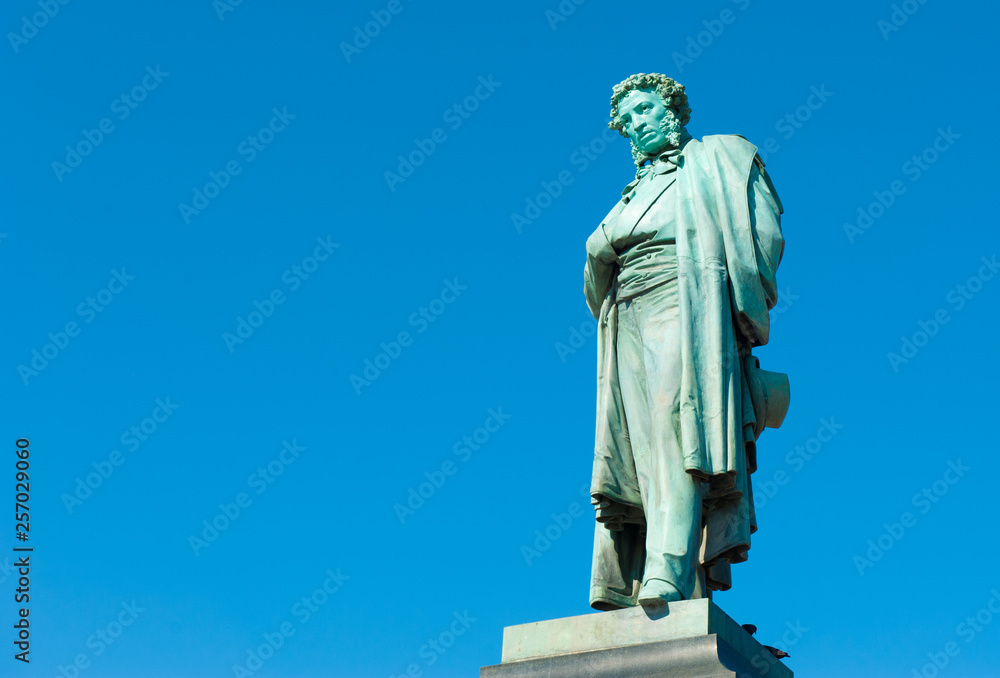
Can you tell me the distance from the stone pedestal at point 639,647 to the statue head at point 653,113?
460cm

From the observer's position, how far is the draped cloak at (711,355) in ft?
38.4

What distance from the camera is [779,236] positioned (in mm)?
12500

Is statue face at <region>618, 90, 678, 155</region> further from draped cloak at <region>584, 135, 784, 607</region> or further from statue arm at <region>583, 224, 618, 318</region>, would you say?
statue arm at <region>583, 224, 618, 318</region>

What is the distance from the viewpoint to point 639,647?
10.6 meters

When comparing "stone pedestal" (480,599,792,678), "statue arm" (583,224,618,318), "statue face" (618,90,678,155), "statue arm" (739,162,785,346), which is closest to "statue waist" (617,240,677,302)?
"statue arm" (583,224,618,318)

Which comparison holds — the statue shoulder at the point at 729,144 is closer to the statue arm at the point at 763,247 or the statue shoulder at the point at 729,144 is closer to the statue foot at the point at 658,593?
the statue arm at the point at 763,247

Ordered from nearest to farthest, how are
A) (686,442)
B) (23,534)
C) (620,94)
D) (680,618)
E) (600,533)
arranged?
(680,618), (686,442), (600,533), (620,94), (23,534)

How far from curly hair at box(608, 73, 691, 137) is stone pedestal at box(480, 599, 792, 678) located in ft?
16.1

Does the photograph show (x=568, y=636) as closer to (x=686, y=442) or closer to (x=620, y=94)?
(x=686, y=442)

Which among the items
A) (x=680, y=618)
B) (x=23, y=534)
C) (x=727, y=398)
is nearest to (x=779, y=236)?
(x=727, y=398)

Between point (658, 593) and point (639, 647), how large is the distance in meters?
0.51

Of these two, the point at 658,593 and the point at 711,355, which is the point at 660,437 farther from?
the point at 658,593

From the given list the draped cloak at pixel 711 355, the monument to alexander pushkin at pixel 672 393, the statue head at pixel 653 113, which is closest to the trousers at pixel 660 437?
the monument to alexander pushkin at pixel 672 393

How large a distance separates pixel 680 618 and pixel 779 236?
3.69 metres
